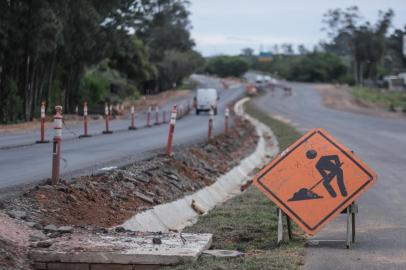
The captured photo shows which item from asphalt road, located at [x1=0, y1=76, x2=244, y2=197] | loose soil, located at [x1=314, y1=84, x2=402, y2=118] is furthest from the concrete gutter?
loose soil, located at [x1=314, y1=84, x2=402, y2=118]

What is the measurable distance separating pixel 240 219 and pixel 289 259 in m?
3.56

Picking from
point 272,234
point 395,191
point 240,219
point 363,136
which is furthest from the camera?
point 363,136

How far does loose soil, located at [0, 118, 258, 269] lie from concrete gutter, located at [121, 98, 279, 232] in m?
0.18

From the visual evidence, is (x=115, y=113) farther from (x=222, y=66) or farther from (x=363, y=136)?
(x=222, y=66)

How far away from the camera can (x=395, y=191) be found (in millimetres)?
15219

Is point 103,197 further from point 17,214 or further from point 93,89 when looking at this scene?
point 93,89

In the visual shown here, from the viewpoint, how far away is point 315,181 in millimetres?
9422

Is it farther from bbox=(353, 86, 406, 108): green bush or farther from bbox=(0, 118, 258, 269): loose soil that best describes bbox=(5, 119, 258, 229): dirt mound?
bbox=(353, 86, 406, 108): green bush

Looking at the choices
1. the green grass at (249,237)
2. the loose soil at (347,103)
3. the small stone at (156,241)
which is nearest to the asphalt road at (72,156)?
the green grass at (249,237)

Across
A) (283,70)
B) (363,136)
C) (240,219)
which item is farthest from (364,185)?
(283,70)

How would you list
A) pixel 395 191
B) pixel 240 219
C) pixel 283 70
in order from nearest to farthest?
pixel 240 219 < pixel 395 191 < pixel 283 70

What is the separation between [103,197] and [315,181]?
4041 millimetres

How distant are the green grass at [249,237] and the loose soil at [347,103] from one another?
4795 cm

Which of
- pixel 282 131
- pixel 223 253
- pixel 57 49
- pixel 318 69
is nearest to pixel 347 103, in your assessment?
pixel 282 131
